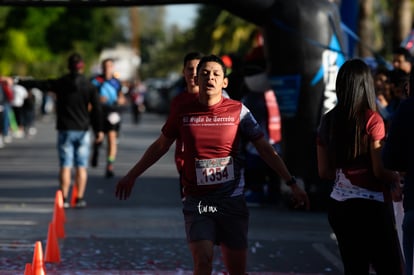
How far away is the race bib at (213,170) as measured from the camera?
23.7 feet

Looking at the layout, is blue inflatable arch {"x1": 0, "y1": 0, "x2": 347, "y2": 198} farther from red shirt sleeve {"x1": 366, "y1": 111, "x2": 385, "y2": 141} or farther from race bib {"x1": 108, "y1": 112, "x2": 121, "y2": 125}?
red shirt sleeve {"x1": 366, "y1": 111, "x2": 385, "y2": 141}

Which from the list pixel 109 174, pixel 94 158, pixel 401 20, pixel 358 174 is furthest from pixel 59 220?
pixel 401 20

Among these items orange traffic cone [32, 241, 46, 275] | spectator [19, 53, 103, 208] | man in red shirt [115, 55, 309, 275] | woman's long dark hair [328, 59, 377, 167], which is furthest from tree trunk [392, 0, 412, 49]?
woman's long dark hair [328, 59, 377, 167]

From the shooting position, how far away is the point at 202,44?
6047 cm

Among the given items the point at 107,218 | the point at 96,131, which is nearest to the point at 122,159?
the point at 96,131

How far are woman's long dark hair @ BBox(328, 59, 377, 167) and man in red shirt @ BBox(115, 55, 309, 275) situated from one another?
46 cm

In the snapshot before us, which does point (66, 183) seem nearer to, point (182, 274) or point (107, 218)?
point (107, 218)

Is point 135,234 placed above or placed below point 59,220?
below

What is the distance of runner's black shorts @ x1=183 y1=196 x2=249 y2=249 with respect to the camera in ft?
23.6

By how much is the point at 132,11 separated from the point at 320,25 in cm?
11489

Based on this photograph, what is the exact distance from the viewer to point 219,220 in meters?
7.23

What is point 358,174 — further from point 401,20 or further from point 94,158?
point 401,20

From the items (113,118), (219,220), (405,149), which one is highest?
(405,149)

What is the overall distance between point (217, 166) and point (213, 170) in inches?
1.4
